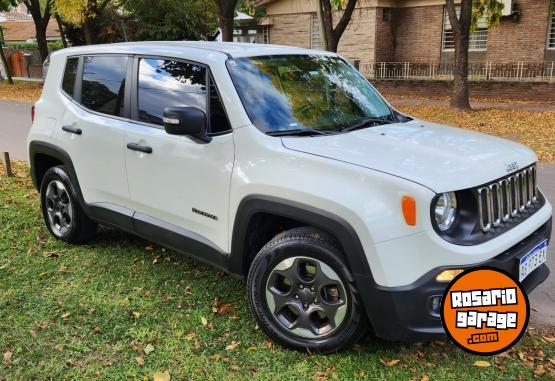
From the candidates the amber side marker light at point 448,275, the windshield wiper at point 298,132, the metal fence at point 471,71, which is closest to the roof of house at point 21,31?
the metal fence at point 471,71

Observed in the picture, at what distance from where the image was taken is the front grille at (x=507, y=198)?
9.99 feet

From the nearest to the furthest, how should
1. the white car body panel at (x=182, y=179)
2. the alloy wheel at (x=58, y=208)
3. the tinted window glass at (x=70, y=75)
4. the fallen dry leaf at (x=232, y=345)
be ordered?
1. the fallen dry leaf at (x=232, y=345)
2. the white car body panel at (x=182, y=179)
3. the tinted window glass at (x=70, y=75)
4. the alloy wheel at (x=58, y=208)

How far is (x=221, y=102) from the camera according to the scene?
367 cm

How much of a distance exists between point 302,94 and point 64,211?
268 cm

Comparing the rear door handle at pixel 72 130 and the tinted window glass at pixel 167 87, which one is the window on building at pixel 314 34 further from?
the tinted window glass at pixel 167 87

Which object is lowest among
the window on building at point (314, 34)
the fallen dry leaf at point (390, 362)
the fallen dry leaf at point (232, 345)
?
the fallen dry leaf at point (390, 362)

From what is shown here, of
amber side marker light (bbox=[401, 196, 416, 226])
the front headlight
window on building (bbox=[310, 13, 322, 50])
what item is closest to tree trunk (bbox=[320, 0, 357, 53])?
window on building (bbox=[310, 13, 322, 50])

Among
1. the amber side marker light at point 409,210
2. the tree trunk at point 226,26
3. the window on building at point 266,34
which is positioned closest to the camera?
the amber side marker light at point 409,210

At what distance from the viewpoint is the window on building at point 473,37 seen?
22438mm

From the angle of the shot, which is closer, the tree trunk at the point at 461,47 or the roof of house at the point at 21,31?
the tree trunk at the point at 461,47

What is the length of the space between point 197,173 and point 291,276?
98cm

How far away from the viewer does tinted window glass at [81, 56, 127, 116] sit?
4.43 meters

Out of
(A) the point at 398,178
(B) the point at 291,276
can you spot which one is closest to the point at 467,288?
(A) the point at 398,178

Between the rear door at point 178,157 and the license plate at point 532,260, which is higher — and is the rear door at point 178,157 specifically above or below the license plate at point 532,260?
above
